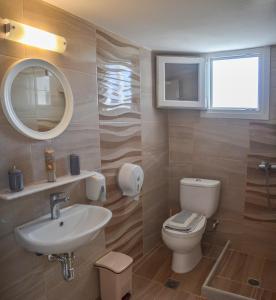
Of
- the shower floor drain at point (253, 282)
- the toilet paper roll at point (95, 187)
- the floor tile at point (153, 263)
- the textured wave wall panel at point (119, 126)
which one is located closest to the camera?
the toilet paper roll at point (95, 187)

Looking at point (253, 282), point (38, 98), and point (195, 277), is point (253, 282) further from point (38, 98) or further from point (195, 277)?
point (38, 98)

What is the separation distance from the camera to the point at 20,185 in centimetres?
156

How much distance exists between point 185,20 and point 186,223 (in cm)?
176

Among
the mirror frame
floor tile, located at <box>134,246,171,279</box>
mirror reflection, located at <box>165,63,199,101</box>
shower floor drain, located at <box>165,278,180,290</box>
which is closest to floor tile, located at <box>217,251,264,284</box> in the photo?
shower floor drain, located at <box>165,278,180,290</box>

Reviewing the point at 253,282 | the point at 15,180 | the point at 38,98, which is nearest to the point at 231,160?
the point at 253,282

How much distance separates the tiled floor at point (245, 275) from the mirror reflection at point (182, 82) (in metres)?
1.72

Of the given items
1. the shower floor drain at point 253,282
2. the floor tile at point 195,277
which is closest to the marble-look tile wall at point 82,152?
the floor tile at point 195,277

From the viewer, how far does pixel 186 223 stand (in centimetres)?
274

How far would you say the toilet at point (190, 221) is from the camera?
2658 mm

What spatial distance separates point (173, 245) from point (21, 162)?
5.39 ft

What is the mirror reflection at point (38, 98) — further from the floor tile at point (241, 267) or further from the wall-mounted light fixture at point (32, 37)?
the floor tile at point (241, 267)

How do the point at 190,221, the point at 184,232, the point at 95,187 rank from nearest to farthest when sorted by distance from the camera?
the point at 95,187, the point at 184,232, the point at 190,221

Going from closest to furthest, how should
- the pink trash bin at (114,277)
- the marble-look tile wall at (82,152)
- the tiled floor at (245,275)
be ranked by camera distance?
the marble-look tile wall at (82,152)
the pink trash bin at (114,277)
the tiled floor at (245,275)

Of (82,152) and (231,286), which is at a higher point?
(82,152)
